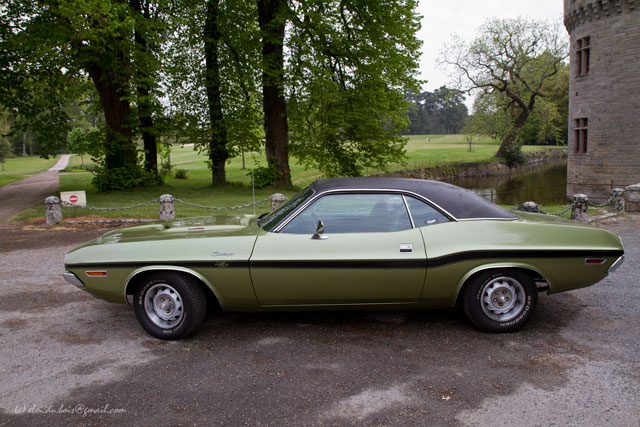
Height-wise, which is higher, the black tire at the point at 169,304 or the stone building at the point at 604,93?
the stone building at the point at 604,93

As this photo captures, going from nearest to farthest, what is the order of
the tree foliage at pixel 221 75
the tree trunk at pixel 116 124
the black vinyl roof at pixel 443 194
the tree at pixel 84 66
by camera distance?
the black vinyl roof at pixel 443 194 → the tree at pixel 84 66 → the tree foliage at pixel 221 75 → the tree trunk at pixel 116 124

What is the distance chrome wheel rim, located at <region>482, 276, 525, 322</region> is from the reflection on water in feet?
70.5

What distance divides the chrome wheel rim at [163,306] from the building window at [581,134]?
25059mm

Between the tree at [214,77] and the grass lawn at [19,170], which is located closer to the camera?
the tree at [214,77]

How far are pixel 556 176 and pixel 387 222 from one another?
3992 cm

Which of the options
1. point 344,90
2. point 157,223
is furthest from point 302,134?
point 157,223

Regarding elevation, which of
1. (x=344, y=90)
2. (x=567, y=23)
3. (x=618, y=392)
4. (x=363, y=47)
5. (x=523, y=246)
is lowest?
(x=618, y=392)

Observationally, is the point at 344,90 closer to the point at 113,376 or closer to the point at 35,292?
the point at 35,292

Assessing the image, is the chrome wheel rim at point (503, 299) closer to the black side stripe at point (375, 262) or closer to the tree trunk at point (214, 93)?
the black side stripe at point (375, 262)

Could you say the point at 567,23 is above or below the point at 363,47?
above

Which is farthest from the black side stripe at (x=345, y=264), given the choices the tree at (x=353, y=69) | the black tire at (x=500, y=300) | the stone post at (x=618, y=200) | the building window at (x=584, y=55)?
the building window at (x=584, y=55)

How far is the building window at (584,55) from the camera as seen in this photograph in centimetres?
2377

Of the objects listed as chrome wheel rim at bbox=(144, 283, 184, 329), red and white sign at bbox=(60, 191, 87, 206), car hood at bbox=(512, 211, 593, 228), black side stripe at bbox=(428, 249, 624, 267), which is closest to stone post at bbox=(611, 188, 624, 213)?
car hood at bbox=(512, 211, 593, 228)

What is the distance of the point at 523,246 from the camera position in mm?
4633
